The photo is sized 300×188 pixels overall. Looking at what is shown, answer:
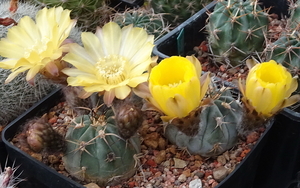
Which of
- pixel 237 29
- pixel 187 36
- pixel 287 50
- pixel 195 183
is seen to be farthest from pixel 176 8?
pixel 195 183

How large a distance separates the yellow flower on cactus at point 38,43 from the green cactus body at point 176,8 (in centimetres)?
66

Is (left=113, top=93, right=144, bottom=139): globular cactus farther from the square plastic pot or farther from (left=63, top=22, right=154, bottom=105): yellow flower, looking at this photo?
the square plastic pot

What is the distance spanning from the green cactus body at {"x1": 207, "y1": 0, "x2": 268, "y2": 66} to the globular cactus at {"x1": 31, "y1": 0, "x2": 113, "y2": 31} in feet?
1.66

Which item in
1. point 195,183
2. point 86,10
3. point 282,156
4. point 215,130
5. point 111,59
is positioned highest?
point 111,59

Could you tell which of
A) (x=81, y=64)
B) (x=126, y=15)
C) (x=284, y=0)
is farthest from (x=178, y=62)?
(x=284, y=0)

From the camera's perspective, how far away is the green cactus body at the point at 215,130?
0.96 m

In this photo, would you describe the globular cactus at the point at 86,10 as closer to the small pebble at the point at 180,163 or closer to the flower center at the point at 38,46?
the flower center at the point at 38,46

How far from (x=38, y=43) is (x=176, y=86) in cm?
37

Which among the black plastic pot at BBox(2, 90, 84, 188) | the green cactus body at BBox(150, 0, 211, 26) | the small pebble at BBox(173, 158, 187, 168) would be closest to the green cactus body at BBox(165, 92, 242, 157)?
the small pebble at BBox(173, 158, 187, 168)

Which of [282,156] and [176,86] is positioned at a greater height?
[176,86]

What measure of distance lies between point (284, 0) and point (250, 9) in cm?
38

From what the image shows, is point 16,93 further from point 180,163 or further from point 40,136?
point 180,163

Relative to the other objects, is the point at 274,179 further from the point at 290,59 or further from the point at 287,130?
the point at 290,59

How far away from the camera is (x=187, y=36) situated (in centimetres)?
142
